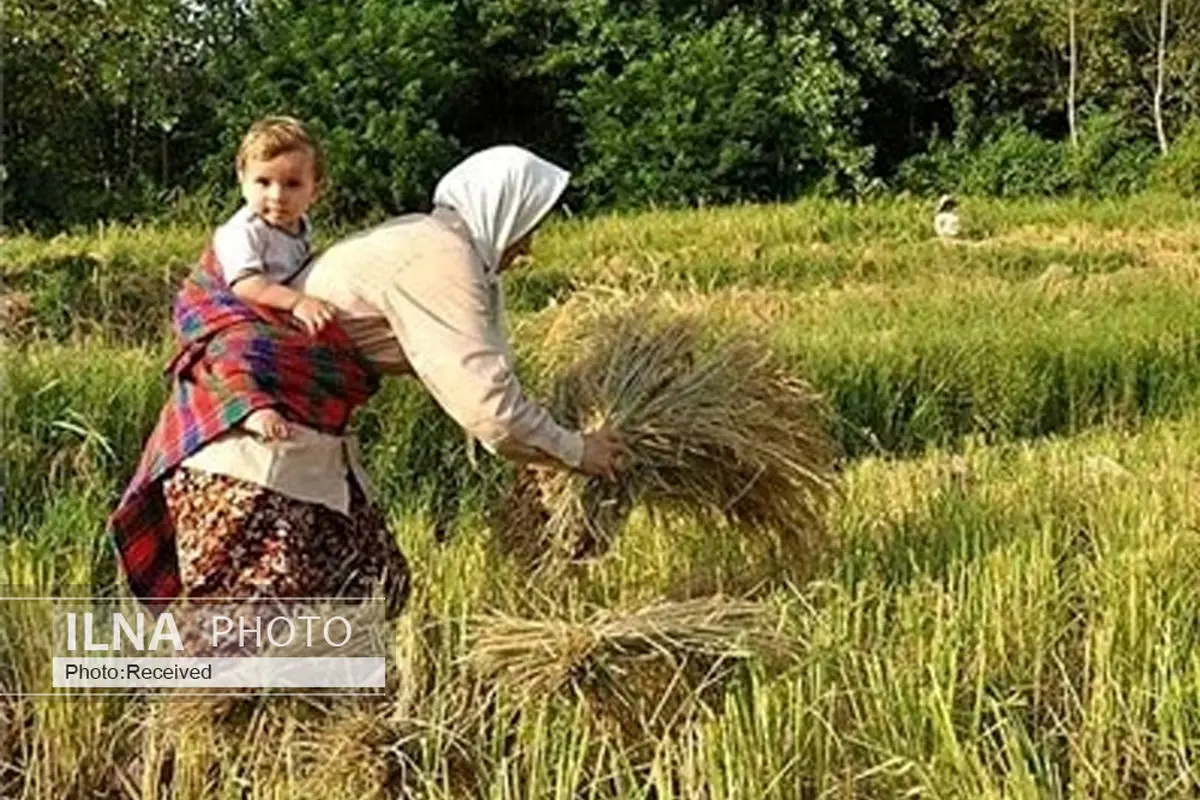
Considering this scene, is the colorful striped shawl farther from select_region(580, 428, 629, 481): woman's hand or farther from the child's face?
select_region(580, 428, 629, 481): woman's hand

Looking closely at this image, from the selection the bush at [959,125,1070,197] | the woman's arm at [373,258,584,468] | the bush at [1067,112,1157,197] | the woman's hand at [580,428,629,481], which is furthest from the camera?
the bush at [959,125,1070,197]

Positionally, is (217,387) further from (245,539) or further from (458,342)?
(458,342)

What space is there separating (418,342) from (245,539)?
→ 0.37 metres

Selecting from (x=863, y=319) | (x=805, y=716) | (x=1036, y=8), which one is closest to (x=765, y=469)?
(x=805, y=716)

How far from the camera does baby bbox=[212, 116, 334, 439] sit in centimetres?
243

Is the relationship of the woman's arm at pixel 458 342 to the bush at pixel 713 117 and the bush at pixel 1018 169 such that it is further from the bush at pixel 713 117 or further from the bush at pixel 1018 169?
the bush at pixel 1018 169

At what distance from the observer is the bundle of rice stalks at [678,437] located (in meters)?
2.76

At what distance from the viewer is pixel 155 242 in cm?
1099

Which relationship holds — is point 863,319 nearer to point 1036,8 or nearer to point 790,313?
point 790,313

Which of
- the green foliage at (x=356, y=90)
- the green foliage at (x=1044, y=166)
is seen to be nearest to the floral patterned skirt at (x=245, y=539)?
the green foliage at (x=356, y=90)

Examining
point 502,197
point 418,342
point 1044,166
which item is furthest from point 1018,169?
point 418,342

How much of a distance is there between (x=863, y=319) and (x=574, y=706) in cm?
469

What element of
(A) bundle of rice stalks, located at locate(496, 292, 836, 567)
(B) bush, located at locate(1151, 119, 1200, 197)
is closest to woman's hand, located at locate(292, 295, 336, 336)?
(A) bundle of rice stalks, located at locate(496, 292, 836, 567)

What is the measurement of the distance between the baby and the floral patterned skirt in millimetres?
116
